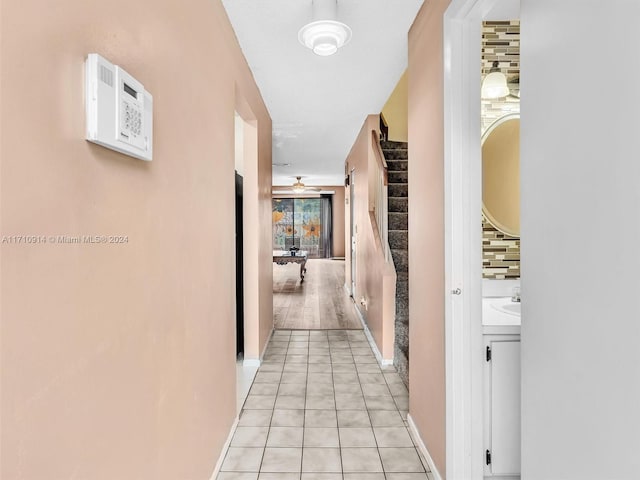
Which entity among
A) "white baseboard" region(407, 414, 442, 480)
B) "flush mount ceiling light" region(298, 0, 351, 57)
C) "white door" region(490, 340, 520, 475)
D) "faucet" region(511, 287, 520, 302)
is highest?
"flush mount ceiling light" region(298, 0, 351, 57)

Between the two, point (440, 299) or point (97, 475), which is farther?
point (440, 299)

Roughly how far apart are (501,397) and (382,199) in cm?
239

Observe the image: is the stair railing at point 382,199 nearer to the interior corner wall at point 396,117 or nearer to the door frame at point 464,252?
the interior corner wall at point 396,117

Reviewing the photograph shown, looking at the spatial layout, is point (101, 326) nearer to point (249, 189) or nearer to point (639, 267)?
point (639, 267)

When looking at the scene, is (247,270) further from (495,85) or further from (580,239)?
(580,239)

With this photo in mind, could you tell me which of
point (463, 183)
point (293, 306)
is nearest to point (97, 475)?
point (463, 183)

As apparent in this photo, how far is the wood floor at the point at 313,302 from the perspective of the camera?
5102 mm

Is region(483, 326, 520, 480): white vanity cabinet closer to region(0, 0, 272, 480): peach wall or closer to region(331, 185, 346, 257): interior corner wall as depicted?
region(0, 0, 272, 480): peach wall

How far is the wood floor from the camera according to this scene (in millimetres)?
5102

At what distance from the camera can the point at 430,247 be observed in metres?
2.03

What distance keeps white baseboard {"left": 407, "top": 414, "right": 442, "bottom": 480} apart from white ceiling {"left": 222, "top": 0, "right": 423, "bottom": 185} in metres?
2.40

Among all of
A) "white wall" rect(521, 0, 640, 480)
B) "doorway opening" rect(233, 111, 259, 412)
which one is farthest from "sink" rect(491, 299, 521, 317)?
"doorway opening" rect(233, 111, 259, 412)

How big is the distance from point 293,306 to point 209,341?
4.32 m

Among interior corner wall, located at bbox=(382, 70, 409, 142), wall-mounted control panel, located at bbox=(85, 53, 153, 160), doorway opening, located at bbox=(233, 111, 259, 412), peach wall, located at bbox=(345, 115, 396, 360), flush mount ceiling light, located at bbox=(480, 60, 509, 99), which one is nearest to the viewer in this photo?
wall-mounted control panel, located at bbox=(85, 53, 153, 160)
